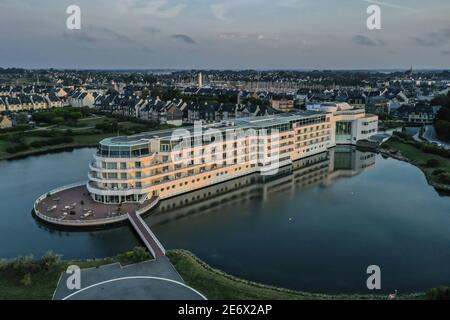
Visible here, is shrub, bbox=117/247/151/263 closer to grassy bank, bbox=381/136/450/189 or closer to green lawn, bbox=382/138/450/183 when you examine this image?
grassy bank, bbox=381/136/450/189

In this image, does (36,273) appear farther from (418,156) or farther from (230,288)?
(418,156)

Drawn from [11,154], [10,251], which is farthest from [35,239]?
[11,154]

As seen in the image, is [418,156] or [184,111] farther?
[184,111]

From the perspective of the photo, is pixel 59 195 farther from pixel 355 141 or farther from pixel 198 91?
pixel 198 91

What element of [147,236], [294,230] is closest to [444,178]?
[294,230]

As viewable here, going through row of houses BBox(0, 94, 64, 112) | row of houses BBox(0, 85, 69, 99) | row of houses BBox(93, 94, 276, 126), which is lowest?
row of houses BBox(93, 94, 276, 126)

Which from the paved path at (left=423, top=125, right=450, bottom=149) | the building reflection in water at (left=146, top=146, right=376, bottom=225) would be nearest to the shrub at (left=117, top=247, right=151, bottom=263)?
the building reflection in water at (left=146, top=146, right=376, bottom=225)
